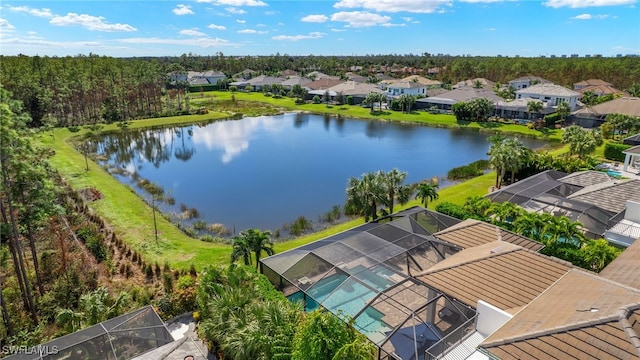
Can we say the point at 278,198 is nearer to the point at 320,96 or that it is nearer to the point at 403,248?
the point at 403,248

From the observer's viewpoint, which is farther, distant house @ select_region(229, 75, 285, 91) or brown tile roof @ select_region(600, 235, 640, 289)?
distant house @ select_region(229, 75, 285, 91)

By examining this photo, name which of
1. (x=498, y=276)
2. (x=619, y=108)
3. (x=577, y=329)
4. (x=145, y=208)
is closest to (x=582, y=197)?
(x=498, y=276)

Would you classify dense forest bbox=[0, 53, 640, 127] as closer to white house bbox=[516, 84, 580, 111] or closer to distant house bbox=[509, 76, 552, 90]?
distant house bbox=[509, 76, 552, 90]

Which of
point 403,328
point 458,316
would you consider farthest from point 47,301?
point 458,316

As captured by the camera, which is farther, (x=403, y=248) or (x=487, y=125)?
(x=487, y=125)

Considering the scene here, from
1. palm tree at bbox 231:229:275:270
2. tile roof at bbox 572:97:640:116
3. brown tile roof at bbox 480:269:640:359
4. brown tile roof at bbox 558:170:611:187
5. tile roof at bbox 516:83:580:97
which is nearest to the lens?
brown tile roof at bbox 480:269:640:359

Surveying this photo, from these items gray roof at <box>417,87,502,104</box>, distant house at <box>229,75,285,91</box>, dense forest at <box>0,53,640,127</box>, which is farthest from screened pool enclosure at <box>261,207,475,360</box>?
distant house at <box>229,75,285,91</box>

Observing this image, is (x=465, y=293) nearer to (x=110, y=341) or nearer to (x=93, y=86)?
(x=110, y=341)
